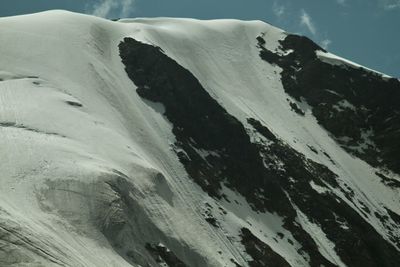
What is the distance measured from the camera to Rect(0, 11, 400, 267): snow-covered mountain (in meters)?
25.7

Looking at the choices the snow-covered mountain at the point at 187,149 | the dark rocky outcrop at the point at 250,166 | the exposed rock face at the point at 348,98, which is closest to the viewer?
the snow-covered mountain at the point at 187,149

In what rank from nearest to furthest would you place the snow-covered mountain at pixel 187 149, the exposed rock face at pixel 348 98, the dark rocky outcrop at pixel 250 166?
the snow-covered mountain at pixel 187 149, the dark rocky outcrop at pixel 250 166, the exposed rock face at pixel 348 98

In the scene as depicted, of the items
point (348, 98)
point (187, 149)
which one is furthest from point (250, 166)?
point (348, 98)

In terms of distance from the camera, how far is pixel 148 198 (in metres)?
31.4

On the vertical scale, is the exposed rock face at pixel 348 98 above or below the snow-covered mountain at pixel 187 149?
above

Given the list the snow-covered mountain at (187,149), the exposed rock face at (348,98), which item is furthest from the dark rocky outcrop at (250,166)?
the exposed rock face at (348,98)

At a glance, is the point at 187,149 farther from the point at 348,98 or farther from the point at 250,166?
the point at 348,98

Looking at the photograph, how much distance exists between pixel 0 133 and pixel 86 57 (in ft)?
80.8

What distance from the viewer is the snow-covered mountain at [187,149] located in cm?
2566

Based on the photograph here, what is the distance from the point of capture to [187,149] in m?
46.1

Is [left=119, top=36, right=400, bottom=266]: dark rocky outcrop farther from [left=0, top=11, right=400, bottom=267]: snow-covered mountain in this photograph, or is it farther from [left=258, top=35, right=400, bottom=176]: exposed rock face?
[left=258, top=35, right=400, bottom=176]: exposed rock face

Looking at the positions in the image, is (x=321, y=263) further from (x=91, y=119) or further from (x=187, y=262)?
(x=91, y=119)

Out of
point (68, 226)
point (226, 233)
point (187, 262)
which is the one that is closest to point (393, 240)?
point (226, 233)

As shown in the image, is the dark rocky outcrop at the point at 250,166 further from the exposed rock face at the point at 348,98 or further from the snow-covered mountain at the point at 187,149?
the exposed rock face at the point at 348,98
